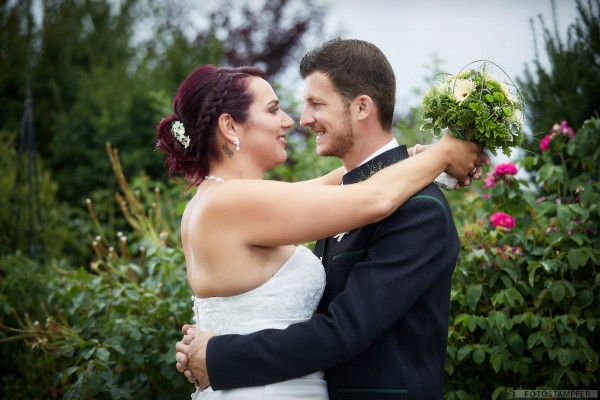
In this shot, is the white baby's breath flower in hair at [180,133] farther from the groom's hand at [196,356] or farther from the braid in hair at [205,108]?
the groom's hand at [196,356]

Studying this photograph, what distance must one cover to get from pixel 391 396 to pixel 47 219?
252 inches

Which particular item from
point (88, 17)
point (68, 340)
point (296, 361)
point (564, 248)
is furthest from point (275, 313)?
point (88, 17)

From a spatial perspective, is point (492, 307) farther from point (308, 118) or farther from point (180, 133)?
point (180, 133)

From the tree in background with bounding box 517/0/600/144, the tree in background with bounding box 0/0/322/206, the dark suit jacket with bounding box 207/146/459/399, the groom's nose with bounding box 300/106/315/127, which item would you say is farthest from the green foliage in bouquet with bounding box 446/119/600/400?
the tree in background with bounding box 0/0/322/206

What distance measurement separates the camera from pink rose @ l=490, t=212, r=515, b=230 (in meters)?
4.20

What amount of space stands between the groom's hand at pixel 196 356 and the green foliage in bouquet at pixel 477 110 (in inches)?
49.8

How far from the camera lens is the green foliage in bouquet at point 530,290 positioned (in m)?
3.84

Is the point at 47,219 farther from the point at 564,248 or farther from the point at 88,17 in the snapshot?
the point at 88,17

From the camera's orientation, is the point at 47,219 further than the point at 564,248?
Yes

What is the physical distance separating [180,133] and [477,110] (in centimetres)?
124

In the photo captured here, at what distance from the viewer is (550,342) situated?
3795 millimetres

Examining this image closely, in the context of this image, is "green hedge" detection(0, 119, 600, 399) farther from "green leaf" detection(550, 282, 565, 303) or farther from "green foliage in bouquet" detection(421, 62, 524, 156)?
"green foliage in bouquet" detection(421, 62, 524, 156)

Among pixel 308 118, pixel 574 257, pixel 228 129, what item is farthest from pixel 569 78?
pixel 228 129

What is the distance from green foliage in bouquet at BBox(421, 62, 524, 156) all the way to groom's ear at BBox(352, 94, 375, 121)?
0.80 ft
